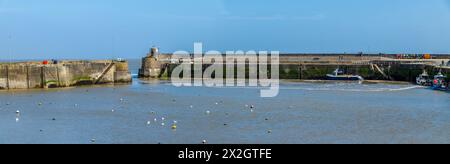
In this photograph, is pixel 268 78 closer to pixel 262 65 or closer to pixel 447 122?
pixel 262 65

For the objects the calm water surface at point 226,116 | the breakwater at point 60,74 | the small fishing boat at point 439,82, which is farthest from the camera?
the small fishing boat at point 439,82

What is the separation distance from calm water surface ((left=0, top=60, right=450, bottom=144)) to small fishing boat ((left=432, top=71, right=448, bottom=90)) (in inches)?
104

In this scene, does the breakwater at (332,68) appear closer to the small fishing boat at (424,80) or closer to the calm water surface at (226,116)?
the small fishing boat at (424,80)

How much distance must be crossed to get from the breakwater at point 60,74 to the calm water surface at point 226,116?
205 cm

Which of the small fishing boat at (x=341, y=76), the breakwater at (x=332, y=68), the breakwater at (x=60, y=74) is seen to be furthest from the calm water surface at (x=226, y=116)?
the small fishing boat at (x=341, y=76)

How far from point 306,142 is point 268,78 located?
45.0 m

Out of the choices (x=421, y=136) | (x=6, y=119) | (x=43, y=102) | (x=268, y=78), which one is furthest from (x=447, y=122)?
(x=268, y=78)

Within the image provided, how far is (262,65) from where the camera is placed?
72688 millimetres

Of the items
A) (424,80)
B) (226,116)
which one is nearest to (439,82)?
(424,80)

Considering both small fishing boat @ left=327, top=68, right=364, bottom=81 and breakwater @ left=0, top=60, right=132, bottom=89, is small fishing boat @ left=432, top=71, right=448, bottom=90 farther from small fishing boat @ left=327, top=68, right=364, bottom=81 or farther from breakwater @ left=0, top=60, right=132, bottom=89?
breakwater @ left=0, top=60, right=132, bottom=89

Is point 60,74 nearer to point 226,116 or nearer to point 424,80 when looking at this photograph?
point 226,116

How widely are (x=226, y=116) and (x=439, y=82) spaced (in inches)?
974

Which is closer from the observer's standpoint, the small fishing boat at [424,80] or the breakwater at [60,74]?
the breakwater at [60,74]

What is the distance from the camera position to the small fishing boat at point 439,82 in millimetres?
53969
